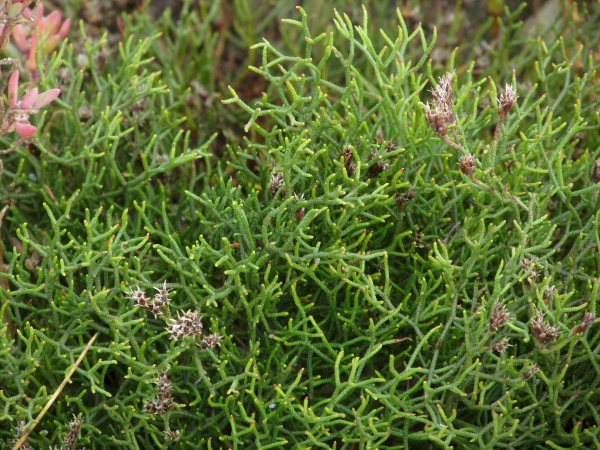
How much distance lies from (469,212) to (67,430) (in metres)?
0.82

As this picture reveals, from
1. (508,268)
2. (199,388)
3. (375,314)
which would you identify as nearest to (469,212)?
(508,268)

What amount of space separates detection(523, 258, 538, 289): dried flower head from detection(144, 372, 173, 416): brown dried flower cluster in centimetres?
62

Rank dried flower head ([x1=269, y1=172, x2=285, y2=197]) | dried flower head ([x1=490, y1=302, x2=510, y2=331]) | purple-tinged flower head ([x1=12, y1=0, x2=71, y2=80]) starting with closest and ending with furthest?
1. dried flower head ([x1=490, y1=302, x2=510, y2=331])
2. dried flower head ([x1=269, y1=172, x2=285, y2=197])
3. purple-tinged flower head ([x1=12, y1=0, x2=71, y2=80])

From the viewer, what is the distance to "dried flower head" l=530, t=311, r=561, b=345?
3.72 ft

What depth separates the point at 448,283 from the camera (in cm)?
122

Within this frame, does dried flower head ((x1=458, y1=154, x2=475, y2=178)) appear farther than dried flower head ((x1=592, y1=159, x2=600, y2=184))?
No

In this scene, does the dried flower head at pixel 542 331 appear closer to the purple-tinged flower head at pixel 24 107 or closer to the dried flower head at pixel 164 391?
the dried flower head at pixel 164 391

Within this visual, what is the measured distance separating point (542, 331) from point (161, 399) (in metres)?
0.63

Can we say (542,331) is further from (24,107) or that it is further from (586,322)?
(24,107)

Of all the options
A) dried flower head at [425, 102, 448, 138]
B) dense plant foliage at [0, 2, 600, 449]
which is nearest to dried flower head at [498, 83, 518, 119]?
dense plant foliage at [0, 2, 600, 449]

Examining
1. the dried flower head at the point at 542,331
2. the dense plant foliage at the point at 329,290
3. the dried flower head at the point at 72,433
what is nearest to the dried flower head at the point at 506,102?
the dense plant foliage at the point at 329,290

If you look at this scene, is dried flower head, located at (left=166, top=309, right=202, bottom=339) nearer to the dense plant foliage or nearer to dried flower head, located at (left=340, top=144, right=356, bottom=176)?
the dense plant foliage

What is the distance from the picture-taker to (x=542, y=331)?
1.14 meters

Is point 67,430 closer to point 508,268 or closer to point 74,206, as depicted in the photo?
point 74,206
